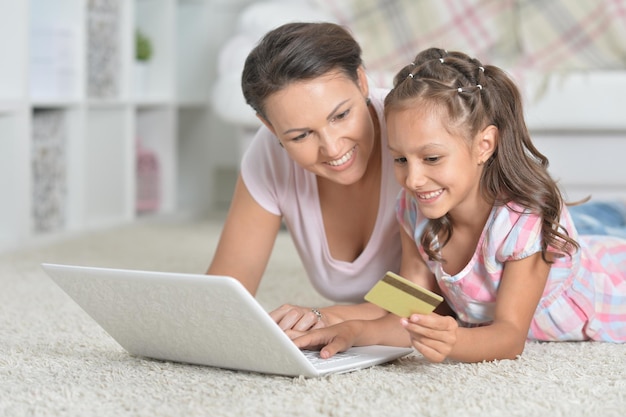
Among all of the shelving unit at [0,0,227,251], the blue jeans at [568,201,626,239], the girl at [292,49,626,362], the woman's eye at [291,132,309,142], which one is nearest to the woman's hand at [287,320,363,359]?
the girl at [292,49,626,362]

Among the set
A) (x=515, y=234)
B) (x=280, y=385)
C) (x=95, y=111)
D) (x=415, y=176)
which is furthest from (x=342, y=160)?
(x=95, y=111)

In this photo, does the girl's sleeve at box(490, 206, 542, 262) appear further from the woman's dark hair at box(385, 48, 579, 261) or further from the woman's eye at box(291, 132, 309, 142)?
the woman's eye at box(291, 132, 309, 142)

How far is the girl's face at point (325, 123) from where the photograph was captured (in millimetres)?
1305

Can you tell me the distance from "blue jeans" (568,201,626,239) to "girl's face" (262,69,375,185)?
0.63m

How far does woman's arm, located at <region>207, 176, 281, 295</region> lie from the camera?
1.56 m

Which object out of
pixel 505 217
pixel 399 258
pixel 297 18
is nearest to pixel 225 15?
pixel 297 18

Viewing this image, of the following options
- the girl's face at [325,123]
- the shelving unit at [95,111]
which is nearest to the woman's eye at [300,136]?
the girl's face at [325,123]

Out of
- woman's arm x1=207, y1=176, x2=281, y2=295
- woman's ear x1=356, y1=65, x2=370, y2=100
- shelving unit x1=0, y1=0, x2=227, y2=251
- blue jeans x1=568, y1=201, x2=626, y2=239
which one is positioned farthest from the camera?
shelving unit x1=0, y1=0, x2=227, y2=251

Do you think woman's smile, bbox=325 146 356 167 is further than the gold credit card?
Yes

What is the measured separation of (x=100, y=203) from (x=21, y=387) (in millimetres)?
1913

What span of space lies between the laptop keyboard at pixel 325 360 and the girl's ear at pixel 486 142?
0.31 m

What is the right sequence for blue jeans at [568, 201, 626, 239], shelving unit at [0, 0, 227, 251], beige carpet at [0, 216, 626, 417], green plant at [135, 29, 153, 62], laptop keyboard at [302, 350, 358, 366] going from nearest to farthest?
beige carpet at [0, 216, 626, 417] < laptop keyboard at [302, 350, 358, 366] < blue jeans at [568, 201, 626, 239] < shelving unit at [0, 0, 227, 251] < green plant at [135, 29, 153, 62]

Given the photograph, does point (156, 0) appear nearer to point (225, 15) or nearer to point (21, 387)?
point (225, 15)

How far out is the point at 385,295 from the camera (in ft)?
3.62
